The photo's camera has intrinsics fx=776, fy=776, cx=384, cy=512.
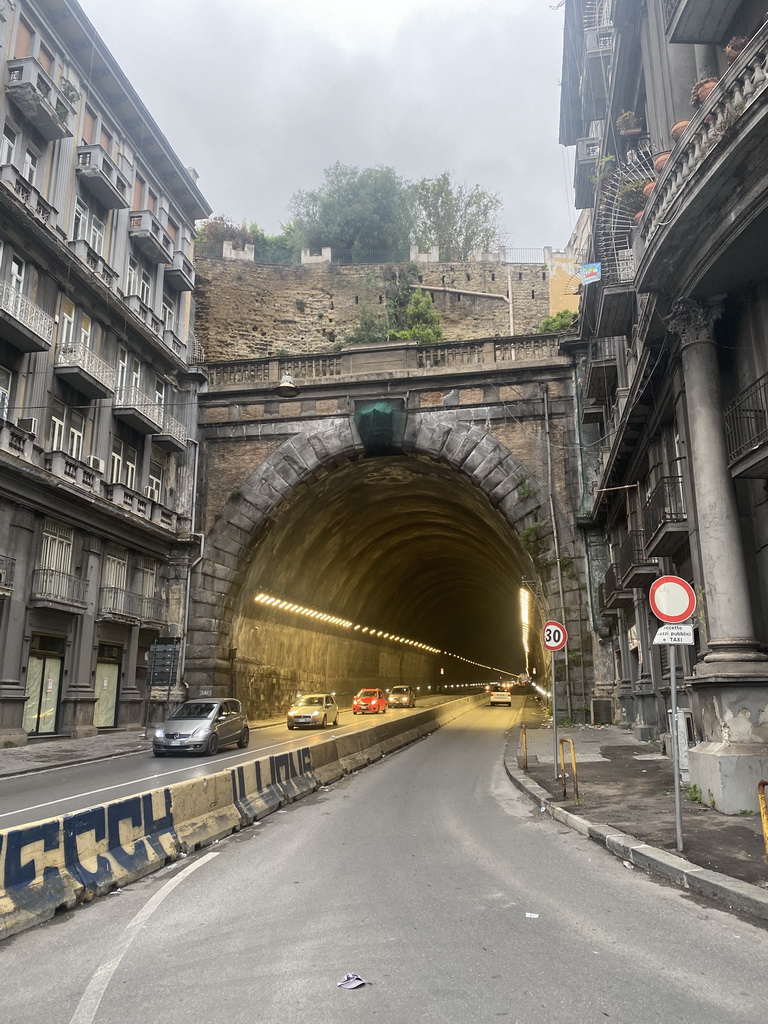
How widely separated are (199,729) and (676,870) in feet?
48.4

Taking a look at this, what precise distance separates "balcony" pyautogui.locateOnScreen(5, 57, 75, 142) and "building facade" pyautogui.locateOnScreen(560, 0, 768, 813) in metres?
16.3

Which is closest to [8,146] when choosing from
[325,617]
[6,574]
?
[6,574]

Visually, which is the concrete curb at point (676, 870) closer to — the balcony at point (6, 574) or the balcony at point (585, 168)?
the balcony at point (6, 574)

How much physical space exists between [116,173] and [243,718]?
20.3 metres

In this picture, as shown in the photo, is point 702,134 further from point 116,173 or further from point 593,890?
point 116,173

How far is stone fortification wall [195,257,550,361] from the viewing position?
1789 inches

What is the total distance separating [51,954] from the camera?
535 centimetres

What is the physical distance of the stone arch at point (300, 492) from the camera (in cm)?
2975

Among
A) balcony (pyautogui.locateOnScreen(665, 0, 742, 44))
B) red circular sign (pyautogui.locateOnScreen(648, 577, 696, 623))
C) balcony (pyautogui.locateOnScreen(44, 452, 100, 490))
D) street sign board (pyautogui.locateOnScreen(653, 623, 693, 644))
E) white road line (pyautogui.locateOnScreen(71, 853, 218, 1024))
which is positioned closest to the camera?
white road line (pyautogui.locateOnScreen(71, 853, 218, 1024))

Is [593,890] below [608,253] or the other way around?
below

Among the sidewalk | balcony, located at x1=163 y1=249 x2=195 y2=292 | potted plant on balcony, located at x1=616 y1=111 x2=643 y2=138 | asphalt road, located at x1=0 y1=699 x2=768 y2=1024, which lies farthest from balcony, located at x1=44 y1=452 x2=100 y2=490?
potted plant on balcony, located at x1=616 y1=111 x2=643 y2=138

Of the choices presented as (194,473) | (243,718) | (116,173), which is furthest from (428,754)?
(116,173)

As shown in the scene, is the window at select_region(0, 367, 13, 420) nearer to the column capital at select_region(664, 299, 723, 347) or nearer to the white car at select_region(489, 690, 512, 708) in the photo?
the column capital at select_region(664, 299, 723, 347)

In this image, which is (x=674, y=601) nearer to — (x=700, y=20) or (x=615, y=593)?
(x=700, y=20)
